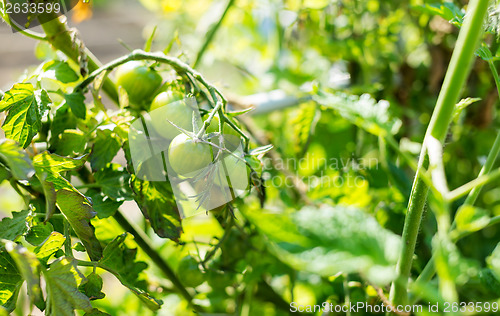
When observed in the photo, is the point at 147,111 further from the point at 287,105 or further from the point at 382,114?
the point at 287,105

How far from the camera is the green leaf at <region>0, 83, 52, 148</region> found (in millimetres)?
350

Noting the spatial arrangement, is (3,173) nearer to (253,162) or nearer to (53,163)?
Answer: (53,163)

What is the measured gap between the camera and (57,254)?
1.11 feet

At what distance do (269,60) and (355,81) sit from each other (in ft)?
0.74

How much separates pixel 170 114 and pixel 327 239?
0.19 meters

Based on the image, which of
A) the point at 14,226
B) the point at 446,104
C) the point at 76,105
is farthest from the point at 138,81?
the point at 446,104

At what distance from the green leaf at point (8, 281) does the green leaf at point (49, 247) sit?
0.09 ft

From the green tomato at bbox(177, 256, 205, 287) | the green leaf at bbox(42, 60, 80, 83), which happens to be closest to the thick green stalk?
the green tomato at bbox(177, 256, 205, 287)

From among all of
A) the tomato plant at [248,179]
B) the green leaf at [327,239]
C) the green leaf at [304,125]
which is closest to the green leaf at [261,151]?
the tomato plant at [248,179]

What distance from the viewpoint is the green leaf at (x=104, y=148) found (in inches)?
15.0

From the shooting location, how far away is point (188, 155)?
327mm

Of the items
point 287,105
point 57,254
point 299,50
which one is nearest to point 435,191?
A: point 57,254

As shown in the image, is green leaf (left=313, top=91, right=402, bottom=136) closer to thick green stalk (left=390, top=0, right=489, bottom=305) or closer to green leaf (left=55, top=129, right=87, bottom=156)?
thick green stalk (left=390, top=0, right=489, bottom=305)

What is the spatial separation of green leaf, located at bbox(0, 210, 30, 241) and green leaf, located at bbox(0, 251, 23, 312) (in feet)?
0.05
